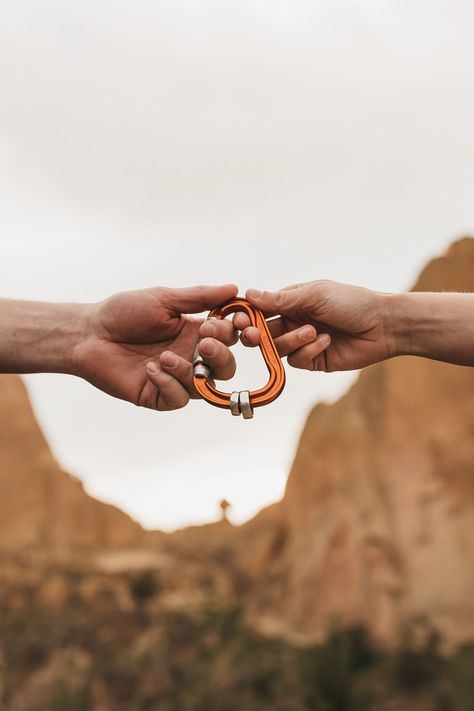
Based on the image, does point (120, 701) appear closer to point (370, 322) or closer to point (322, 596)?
point (322, 596)

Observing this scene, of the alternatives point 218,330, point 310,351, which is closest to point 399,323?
point 310,351

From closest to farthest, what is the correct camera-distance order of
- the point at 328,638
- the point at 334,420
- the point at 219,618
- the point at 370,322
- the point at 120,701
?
the point at 370,322 < the point at 120,701 < the point at 328,638 < the point at 219,618 < the point at 334,420

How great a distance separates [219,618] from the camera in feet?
42.2

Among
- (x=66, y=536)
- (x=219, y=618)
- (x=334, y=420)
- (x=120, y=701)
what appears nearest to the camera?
(x=120, y=701)

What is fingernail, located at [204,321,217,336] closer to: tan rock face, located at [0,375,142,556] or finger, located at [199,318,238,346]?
finger, located at [199,318,238,346]

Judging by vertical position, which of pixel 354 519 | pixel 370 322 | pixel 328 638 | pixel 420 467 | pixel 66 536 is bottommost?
pixel 66 536

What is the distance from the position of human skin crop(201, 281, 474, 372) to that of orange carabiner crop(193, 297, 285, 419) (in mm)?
24

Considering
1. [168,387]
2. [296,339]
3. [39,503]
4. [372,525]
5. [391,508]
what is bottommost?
[39,503]

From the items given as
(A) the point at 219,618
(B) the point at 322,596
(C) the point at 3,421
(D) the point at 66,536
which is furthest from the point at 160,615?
(C) the point at 3,421

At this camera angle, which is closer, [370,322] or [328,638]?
[370,322]

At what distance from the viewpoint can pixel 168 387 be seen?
1.88 m

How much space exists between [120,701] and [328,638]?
2.80 m

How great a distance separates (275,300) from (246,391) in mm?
335

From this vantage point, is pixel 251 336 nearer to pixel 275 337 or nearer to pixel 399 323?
pixel 275 337
